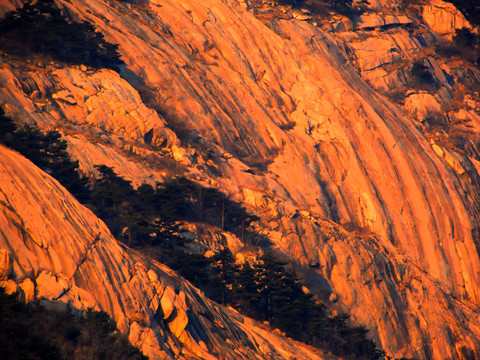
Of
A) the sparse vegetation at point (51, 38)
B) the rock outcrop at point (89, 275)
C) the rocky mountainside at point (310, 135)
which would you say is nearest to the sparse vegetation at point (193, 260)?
the rocky mountainside at point (310, 135)

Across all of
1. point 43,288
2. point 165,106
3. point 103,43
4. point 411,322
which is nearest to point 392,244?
point 411,322

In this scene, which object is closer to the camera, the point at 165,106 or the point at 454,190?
the point at 165,106

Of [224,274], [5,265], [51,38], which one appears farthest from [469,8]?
[5,265]

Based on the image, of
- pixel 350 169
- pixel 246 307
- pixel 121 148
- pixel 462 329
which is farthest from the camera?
pixel 350 169

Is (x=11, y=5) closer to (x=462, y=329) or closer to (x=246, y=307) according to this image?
(x=246, y=307)

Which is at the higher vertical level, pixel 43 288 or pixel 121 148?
pixel 43 288

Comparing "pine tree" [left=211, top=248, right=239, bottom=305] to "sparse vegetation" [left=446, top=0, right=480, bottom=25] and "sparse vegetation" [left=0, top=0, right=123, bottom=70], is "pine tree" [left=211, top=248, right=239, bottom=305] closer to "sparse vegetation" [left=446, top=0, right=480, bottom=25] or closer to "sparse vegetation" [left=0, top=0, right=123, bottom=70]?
"sparse vegetation" [left=0, top=0, right=123, bottom=70]
